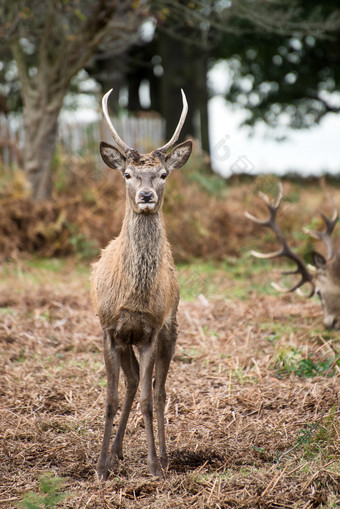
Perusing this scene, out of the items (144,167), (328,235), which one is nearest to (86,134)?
(328,235)

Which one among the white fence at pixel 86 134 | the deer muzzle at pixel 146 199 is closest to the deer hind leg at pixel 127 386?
the deer muzzle at pixel 146 199

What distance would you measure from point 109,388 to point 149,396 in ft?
0.81

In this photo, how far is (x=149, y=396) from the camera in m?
3.81

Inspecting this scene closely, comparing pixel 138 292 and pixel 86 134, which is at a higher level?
pixel 86 134

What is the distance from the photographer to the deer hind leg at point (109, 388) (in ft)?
12.2

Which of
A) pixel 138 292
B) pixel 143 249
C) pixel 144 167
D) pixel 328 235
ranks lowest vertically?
pixel 328 235

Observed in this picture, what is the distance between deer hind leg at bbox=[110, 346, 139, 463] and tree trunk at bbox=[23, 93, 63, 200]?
766cm

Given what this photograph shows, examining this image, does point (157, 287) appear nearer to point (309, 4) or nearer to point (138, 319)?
point (138, 319)

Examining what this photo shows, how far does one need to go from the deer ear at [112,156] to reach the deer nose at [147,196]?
1.49 ft

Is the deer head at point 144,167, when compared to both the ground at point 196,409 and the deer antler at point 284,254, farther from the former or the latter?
the deer antler at point 284,254

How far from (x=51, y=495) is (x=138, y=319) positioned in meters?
1.15

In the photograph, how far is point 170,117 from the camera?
18.0 metres

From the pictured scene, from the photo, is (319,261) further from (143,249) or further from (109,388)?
(109,388)

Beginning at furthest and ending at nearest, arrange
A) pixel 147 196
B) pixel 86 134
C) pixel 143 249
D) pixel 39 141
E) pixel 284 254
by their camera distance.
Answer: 1. pixel 86 134
2. pixel 39 141
3. pixel 284 254
4. pixel 143 249
5. pixel 147 196
